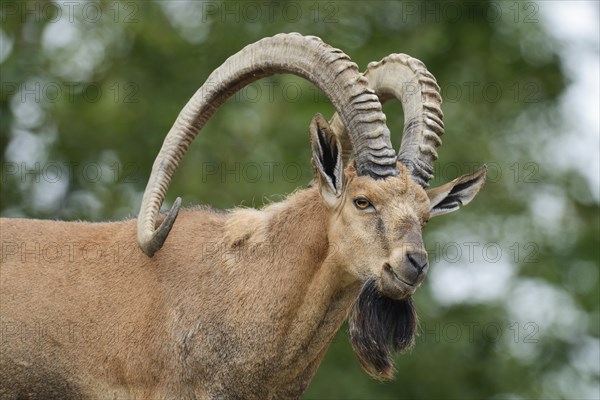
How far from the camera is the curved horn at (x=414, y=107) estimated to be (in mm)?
12492

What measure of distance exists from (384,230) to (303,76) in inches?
77.0

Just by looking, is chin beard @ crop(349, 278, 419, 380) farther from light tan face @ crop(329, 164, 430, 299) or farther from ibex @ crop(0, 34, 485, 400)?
light tan face @ crop(329, 164, 430, 299)

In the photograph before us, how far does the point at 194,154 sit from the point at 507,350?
11.3m

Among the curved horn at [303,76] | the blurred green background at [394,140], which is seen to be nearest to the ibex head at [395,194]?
the curved horn at [303,76]

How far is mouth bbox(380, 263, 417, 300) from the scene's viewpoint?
11.5 m

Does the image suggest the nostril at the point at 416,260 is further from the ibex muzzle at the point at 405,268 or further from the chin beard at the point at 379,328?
the chin beard at the point at 379,328

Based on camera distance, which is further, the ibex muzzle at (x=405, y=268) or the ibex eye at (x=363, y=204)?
the ibex eye at (x=363, y=204)

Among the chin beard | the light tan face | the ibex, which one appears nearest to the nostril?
the light tan face

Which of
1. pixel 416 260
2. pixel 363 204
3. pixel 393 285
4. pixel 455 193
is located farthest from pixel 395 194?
pixel 455 193

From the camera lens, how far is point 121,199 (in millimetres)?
31594

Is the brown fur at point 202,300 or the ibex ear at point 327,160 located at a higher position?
the ibex ear at point 327,160

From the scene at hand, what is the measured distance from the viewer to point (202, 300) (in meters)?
12.5

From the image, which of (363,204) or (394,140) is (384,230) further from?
(394,140)

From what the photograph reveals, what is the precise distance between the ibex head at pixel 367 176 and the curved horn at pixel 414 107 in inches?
A: 0.5
